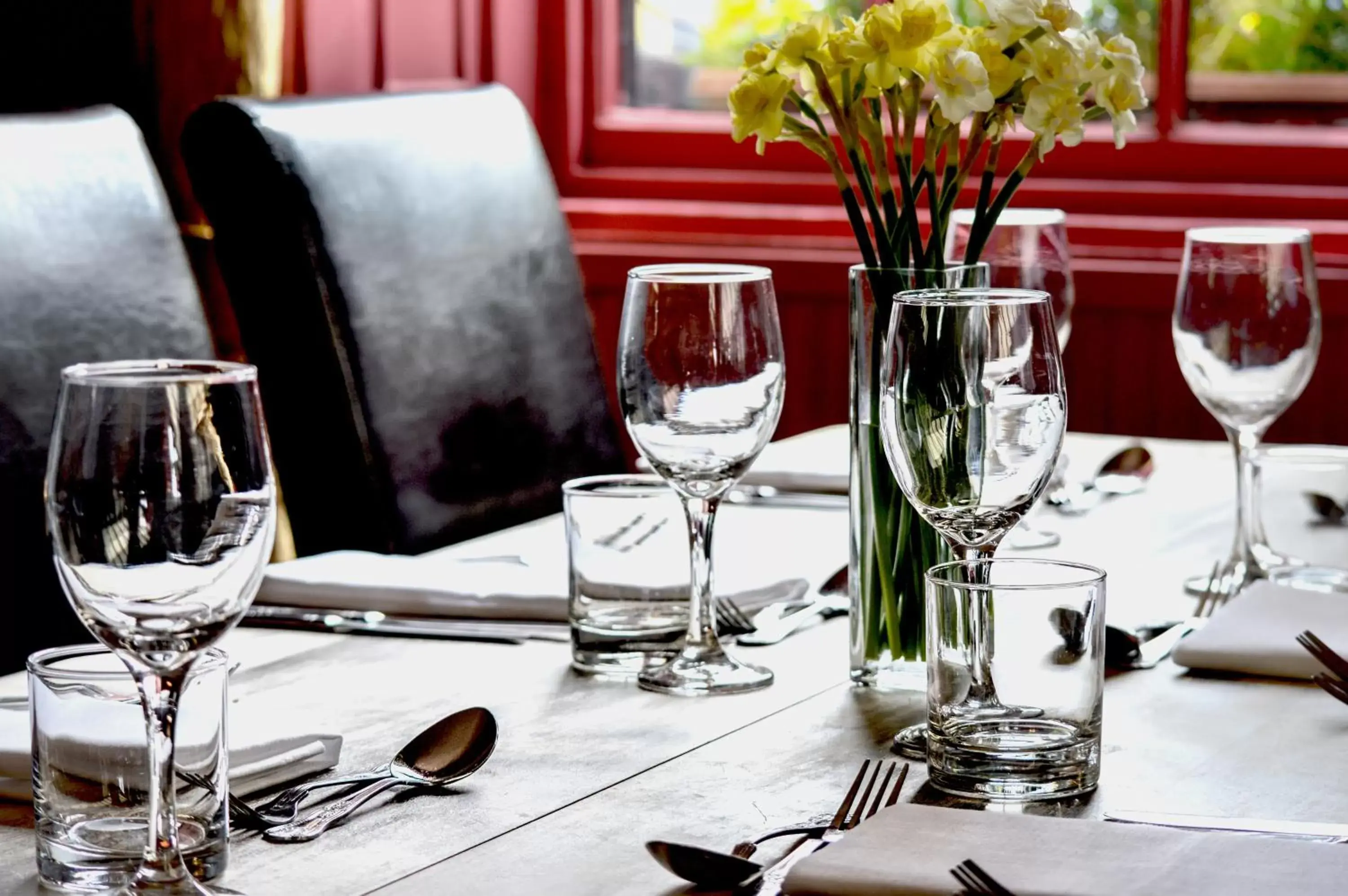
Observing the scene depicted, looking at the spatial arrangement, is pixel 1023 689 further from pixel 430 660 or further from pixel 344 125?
pixel 344 125

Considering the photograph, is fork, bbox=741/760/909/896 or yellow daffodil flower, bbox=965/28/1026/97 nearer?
fork, bbox=741/760/909/896

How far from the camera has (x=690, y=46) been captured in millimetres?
2971

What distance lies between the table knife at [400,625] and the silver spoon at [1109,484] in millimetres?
537

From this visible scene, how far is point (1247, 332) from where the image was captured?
49.0 inches

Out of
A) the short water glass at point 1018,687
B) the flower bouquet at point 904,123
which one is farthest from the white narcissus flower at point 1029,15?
the short water glass at point 1018,687

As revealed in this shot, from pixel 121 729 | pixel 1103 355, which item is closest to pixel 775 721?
pixel 121 729

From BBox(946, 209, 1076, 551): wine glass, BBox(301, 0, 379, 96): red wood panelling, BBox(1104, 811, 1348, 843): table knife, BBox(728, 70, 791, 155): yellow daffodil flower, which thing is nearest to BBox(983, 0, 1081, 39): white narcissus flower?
BBox(728, 70, 791, 155): yellow daffodil flower

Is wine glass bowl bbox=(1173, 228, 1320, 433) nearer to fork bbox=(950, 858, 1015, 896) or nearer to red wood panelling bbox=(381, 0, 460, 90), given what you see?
fork bbox=(950, 858, 1015, 896)

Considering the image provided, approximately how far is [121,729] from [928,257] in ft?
1.54

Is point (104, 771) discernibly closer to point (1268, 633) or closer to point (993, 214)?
point (993, 214)

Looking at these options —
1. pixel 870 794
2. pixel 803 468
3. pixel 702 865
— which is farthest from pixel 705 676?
pixel 803 468

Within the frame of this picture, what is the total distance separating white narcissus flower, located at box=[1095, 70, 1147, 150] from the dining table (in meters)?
0.29

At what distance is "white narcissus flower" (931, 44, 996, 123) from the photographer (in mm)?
900

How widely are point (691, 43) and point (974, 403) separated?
2209mm
